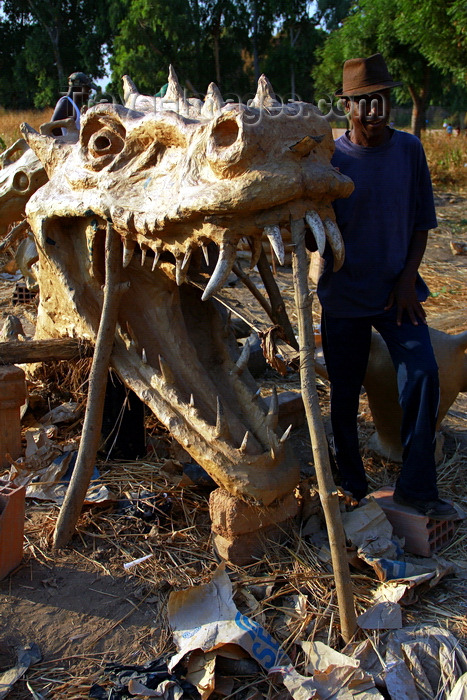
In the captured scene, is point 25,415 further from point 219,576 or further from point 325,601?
point 325,601

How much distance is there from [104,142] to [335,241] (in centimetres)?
130

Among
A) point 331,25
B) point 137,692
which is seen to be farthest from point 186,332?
point 331,25

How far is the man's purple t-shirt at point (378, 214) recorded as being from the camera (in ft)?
9.60

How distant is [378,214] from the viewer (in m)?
2.96

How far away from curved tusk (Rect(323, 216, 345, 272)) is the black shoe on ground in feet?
4.09

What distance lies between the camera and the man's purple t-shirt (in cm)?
293

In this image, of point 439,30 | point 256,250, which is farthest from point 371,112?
point 439,30

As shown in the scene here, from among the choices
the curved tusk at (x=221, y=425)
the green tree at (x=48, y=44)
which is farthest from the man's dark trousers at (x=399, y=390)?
the green tree at (x=48, y=44)

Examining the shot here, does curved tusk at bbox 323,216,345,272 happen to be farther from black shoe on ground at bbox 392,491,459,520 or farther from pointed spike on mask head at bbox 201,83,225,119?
black shoe on ground at bbox 392,491,459,520

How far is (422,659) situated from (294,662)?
0.44m

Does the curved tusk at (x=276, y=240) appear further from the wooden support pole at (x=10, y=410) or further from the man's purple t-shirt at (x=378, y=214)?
the wooden support pole at (x=10, y=410)

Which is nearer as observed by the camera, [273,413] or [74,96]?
[273,413]

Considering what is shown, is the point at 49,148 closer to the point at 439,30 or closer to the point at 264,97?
the point at 264,97

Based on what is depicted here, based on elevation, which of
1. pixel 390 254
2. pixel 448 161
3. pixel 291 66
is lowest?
pixel 448 161
